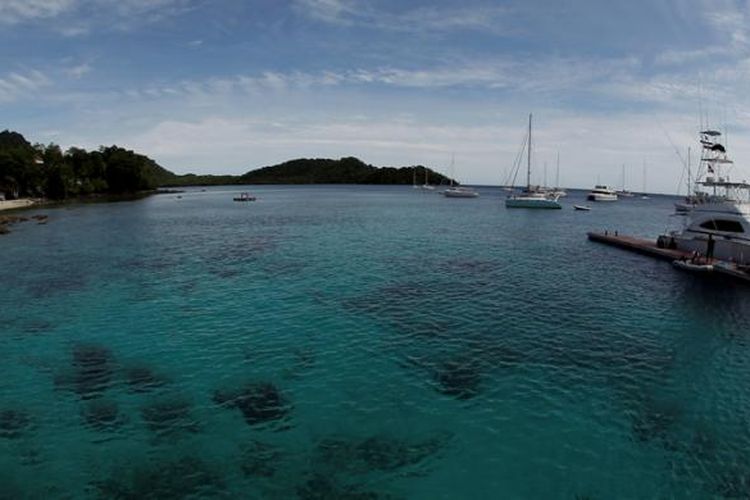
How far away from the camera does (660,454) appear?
1917 cm

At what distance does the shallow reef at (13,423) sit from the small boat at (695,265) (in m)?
58.0

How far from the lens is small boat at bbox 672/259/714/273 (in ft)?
173

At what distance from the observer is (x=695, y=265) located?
5356 cm

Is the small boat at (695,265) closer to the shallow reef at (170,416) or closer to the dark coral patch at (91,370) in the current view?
the shallow reef at (170,416)

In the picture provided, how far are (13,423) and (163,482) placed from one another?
851cm

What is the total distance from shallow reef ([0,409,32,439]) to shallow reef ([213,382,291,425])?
7.31 meters

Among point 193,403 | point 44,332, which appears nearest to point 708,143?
point 193,403

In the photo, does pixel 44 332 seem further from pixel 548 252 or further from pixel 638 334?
pixel 548 252

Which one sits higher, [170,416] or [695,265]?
[695,265]

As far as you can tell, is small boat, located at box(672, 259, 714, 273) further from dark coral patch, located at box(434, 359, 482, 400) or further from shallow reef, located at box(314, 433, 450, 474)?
shallow reef, located at box(314, 433, 450, 474)

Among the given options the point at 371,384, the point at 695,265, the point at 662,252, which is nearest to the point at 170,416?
the point at 371,384

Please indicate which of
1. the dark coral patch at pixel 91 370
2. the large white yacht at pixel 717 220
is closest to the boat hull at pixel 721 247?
the large white yacht at pixel 717 220

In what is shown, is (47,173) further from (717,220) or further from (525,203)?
(717,220)

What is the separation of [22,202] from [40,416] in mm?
146175
